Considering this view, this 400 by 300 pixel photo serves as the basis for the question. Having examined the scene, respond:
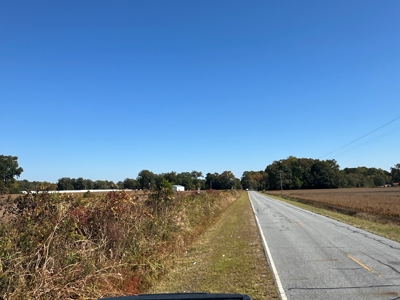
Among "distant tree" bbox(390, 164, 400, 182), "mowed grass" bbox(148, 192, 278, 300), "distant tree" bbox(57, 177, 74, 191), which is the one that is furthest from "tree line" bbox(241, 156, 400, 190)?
"mowed grass" bbox(148, 192, 278, 300)

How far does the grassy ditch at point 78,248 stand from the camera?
229 inches

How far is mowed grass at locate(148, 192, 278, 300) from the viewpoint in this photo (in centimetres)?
781

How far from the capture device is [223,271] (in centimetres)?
942

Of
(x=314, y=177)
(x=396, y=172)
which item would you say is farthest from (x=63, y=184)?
(x=396, y=172)

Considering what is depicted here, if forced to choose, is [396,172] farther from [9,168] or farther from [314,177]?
[9,168]

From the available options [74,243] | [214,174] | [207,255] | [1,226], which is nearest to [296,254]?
[207,255]

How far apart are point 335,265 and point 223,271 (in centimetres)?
328

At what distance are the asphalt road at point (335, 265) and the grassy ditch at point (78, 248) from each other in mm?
3564

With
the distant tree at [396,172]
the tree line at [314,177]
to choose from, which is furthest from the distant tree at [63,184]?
the distant tree at [396,172]

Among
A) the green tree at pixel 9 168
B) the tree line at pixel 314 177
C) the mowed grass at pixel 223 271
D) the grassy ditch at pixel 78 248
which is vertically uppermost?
the tree line at pixel 314 177

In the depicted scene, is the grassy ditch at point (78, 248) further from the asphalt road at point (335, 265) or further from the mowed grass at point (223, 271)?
the asphalt road at point (335, 265)

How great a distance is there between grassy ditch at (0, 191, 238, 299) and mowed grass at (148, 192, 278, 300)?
0.60 metres

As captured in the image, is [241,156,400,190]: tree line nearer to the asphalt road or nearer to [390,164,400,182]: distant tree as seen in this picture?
[390,164,400,182]: distant tree

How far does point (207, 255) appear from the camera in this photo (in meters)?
11.9
